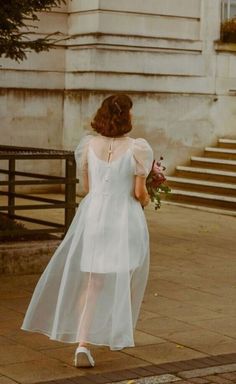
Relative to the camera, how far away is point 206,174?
18719mm

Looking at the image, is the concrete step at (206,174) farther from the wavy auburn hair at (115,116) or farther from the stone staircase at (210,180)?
the wavy auburn hair at (115,116)

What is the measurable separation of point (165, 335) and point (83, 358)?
4.15 feet

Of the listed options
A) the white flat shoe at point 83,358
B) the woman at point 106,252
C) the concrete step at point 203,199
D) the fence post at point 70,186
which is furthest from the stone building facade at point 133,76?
the white flat shoe at point 83,358

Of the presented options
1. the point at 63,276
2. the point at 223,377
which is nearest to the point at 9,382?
the point at 63,276

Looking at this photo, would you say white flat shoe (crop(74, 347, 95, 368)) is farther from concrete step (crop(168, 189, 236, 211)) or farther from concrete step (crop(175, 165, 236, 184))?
concrete step (crop(175, 165, 236, 184))

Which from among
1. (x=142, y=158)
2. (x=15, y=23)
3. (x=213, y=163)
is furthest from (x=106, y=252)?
(x=213, y=163)

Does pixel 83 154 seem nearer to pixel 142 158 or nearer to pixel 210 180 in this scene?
pixel 142 158

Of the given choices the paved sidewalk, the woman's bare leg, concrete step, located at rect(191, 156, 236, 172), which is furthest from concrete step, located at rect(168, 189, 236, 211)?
the woman's bare leg

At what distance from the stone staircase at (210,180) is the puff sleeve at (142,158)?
9415 mm

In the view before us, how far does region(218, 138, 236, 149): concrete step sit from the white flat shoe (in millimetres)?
12341

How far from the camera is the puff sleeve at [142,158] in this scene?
7.70 m

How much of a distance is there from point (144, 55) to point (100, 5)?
1.24 m

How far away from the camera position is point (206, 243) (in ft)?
45.8

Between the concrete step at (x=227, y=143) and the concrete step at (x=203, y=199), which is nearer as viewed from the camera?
the concrete step at (x=203, y=199)
